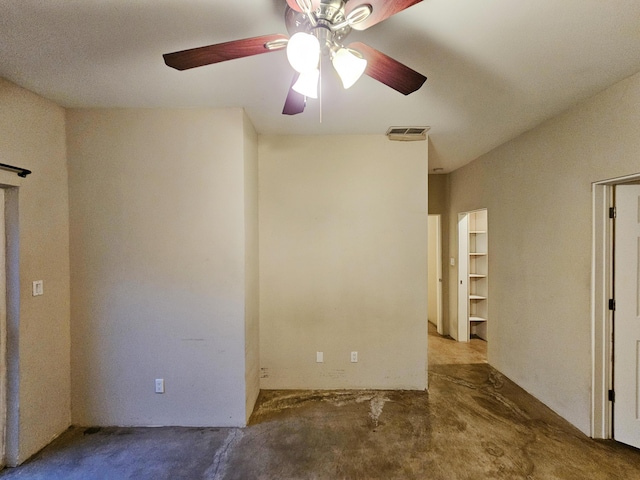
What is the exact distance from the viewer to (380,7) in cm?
110

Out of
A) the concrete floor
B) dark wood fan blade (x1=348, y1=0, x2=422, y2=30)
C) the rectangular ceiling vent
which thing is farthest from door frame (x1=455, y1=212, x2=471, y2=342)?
dark wood fan blade (x1=348, y1=0, x2=422, y2=30)

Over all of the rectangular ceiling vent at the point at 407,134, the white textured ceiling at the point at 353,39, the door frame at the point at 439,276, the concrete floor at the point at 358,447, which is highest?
the white textured ceiling at the point at 353,39

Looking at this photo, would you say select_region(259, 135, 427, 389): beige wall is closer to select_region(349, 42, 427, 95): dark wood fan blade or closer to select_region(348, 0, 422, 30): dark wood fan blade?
select_region(349, 42, 427, 95): dark wood fan blade

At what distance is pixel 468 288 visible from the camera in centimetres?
452

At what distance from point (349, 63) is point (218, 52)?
568mm

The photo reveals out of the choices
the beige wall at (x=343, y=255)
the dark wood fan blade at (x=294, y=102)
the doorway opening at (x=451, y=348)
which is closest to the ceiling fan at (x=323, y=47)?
the dark wood fan blade at (x=294, y=102)

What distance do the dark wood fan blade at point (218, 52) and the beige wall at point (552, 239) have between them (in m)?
2.45

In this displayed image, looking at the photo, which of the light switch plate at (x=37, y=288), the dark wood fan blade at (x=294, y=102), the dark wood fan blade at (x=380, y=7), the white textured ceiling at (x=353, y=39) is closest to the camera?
the dark wood fan blade at (x=380, y=7)

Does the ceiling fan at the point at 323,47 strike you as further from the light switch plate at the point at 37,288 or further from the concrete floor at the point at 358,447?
the concrete floor at the point at 358,447

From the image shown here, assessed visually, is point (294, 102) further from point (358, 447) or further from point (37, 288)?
point (358, 447)

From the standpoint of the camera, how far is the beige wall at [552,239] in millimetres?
2219

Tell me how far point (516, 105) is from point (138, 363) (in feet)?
12.2

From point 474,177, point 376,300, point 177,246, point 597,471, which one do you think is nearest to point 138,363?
point 177,246

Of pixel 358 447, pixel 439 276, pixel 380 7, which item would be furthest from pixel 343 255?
pixel 439 276
